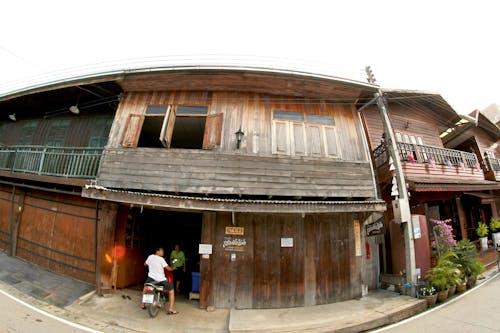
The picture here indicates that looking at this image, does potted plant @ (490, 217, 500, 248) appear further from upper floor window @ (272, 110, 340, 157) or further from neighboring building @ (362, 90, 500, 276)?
upper floor window @ (272, 110, 340, 157)

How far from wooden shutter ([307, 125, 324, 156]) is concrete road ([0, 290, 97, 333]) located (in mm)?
8049

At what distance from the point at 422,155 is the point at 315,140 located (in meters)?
6.30

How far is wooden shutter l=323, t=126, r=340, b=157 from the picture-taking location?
8289 millimetres

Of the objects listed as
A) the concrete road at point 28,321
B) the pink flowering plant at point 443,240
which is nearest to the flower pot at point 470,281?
the pink flowering plant at point 443,240

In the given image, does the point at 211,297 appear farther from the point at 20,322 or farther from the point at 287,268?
the point at 20,322

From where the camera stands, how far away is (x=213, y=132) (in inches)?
311

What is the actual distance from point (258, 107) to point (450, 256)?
9.13m

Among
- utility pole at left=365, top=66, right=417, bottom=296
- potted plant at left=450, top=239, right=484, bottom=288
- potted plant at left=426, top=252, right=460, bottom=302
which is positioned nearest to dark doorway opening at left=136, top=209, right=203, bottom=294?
utility pole at left=365, top=66, right=417, bottom=296

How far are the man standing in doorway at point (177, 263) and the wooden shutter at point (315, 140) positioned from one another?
590 cm

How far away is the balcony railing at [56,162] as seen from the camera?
8359 mm

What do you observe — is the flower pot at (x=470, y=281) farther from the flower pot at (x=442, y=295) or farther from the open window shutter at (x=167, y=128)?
the open window shutter at (x=167, y=128)

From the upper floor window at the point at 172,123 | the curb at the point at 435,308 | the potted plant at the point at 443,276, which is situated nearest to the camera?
the curb at the point at 435,308

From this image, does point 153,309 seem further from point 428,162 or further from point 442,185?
point 428,162

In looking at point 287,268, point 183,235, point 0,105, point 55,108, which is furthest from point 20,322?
point 0,105
